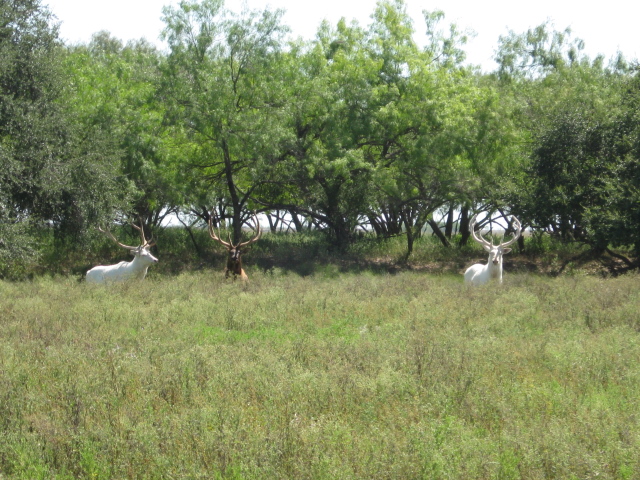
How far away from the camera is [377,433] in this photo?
6098 millimetres

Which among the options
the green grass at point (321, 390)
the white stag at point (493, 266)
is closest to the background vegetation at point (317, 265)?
the green grass at point (321, 390)

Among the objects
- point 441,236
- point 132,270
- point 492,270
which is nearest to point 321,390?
point 492,270

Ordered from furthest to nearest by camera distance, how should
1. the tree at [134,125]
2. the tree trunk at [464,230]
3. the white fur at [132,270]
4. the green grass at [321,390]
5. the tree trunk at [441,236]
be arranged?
the tree trunk at [464,230] < the tree trunk at [441,236] < the tree at [134,125] < the white fur at [132,270] < the green grass at [321,390]

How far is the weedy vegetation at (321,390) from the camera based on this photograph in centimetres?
554

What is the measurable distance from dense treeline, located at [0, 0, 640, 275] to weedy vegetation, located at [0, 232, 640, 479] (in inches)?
324

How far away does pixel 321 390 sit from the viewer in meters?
7.18

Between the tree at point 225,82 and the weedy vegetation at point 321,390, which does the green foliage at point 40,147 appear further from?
the weedy vegetation at point 321,390

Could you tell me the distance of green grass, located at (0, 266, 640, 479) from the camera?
554 centimetres

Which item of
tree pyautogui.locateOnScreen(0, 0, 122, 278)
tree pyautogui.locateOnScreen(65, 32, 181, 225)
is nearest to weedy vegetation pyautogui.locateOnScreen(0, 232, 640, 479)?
tree pyautogui.locateOnScreen(0, 0, 122, 278)

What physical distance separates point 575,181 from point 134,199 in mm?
13412

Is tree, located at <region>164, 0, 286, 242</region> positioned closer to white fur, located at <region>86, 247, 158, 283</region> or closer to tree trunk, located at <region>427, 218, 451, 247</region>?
white fur, located at <region>86, 247, 158, 283</region>

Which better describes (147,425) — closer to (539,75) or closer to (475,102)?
(475,102)

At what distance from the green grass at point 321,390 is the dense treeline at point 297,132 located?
8.45m

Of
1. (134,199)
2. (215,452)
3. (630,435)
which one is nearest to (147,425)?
(215,452)
